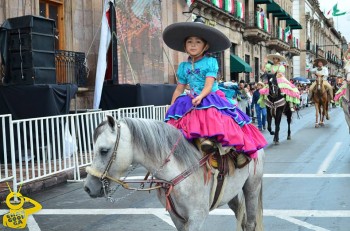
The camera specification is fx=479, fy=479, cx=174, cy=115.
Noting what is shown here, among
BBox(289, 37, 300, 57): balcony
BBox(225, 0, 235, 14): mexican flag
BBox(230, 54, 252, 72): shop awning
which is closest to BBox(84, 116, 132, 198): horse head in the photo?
BBox(225, 0, 235, 14): mexican flag

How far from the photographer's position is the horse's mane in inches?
133

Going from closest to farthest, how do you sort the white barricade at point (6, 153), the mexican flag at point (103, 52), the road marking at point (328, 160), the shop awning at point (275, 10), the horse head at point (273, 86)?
1. the white barricade at point (6, 153)
2. the road marking at point (328, 160)
3. the horse head at point (273, 86)
4. the mexican flag at point (103, 52)
5. the shop awning at point (275, 10)

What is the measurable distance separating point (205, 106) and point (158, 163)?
0.64 m

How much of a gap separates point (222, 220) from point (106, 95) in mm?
10036

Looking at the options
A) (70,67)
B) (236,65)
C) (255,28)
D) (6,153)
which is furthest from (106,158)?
(255,28)

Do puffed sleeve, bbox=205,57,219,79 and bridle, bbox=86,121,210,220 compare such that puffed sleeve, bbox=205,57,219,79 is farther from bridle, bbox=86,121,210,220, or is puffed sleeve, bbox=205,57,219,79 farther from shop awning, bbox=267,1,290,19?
shop awning, bbox=267,1,290,19

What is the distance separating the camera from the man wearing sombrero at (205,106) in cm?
368

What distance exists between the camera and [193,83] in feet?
13.3

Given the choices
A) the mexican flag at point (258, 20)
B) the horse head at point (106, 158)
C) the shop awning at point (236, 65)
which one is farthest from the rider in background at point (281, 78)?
the mexican flag at point (258, 20)

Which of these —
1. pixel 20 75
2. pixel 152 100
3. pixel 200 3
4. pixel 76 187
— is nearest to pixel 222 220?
pixel 76 187

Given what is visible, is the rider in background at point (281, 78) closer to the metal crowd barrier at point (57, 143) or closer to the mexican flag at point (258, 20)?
the metal crowd barrier at point (57, 143)

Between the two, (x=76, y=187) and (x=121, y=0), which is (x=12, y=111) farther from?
(x=121, y=0)

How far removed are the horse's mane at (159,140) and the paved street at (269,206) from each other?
7.73ft

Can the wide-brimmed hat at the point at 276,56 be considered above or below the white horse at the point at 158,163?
above
